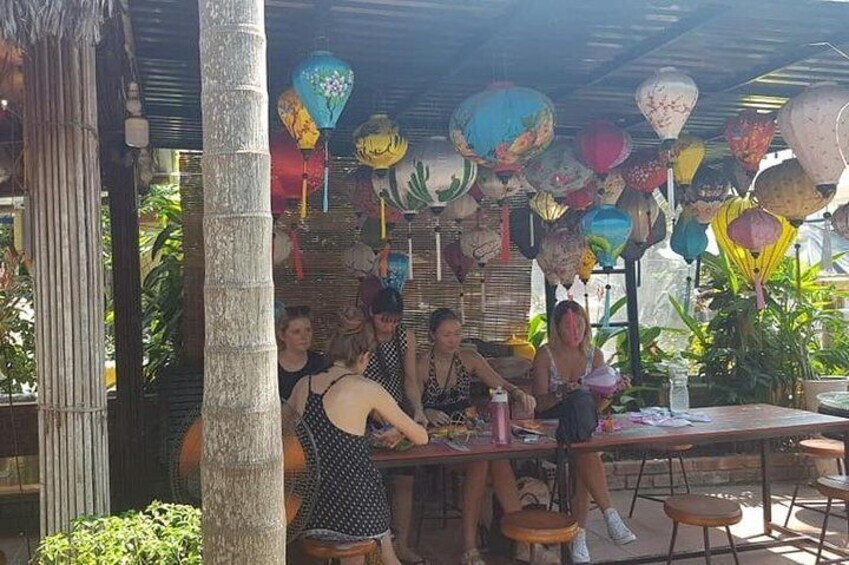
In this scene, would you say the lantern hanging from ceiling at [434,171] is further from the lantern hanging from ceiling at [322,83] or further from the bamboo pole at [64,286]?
the bamboo pole at [64,286]

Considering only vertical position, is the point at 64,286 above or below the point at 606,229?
below

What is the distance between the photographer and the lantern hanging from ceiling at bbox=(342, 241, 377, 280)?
6719mm

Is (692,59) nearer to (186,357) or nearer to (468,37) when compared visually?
(468,37)

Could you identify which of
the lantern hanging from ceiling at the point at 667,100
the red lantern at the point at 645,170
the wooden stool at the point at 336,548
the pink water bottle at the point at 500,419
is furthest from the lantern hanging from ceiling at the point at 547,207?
the wooden stool at the point at 336,548

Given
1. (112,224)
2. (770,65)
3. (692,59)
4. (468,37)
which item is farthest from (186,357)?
(770,65)

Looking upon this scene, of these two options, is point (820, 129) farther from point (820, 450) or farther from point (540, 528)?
point (540, 528)

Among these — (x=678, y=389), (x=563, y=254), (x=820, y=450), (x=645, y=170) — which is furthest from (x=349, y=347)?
(x=820, y=450)

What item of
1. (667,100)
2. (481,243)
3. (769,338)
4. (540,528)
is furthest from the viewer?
(769,338)

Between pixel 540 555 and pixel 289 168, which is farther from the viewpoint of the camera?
pixel 540 555

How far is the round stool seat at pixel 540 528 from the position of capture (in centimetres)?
384

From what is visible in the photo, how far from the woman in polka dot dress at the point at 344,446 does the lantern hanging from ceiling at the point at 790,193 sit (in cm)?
326

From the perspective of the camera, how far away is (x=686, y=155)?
5.24 m

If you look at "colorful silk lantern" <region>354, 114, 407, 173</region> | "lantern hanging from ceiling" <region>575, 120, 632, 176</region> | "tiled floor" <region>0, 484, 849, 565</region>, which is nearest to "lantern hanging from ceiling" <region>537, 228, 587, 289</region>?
"lantern hanging from ceiling" <region>575, 120, 632, 176</region>

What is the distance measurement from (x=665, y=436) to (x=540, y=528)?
3.43 ft
